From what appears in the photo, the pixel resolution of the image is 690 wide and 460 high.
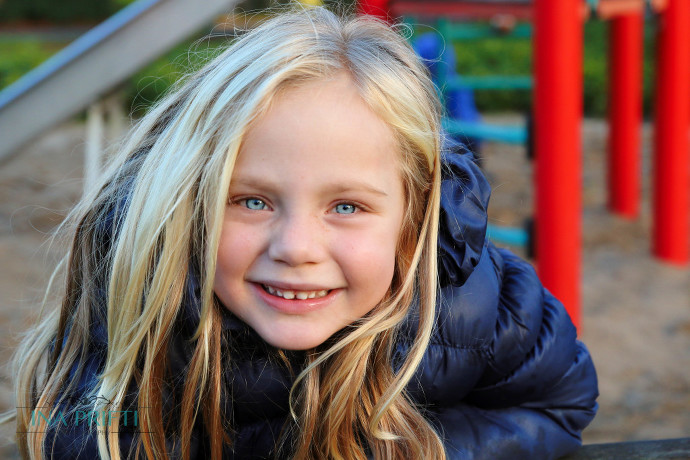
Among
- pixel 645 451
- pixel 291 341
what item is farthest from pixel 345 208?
pixel 645 451

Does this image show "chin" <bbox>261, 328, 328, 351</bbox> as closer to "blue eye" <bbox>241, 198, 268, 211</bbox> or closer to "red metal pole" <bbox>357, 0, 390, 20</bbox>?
"blue eye" <bbox>241, 198, 268, 211</bbox>

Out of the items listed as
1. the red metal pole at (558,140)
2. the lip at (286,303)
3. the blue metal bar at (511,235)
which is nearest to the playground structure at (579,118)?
the red metal pole at (558,140)

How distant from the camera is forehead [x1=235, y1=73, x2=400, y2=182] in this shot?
2.94 ft

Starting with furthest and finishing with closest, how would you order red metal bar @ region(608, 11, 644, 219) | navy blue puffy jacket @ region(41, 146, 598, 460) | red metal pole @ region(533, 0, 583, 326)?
red metal bar @ region(608, 11, 644, 219) < red metal pole @ region(533, 0, 583, 326) < navy blue puffy jacket @ region(41, 146, 598, 460)

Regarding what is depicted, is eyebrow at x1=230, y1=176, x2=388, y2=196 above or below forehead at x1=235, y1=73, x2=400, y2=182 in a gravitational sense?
below

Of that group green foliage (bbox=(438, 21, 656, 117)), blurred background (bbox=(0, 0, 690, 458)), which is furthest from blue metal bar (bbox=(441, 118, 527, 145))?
green foliage (bbox=(438, 21, 656, 117))

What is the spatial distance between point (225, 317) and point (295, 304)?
12cm

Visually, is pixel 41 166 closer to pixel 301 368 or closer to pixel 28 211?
pixel 28 211

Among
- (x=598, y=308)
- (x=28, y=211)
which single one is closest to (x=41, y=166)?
(x=28, y=211)

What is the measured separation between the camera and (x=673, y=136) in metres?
3.54

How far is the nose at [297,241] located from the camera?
2.90 feet

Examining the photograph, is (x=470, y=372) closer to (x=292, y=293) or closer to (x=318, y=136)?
(x=292, y=293)

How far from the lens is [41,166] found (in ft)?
17.2

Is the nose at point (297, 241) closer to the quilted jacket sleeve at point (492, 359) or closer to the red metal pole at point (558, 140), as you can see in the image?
the quilted jacket sleeve at point (492, 359)
